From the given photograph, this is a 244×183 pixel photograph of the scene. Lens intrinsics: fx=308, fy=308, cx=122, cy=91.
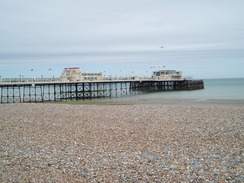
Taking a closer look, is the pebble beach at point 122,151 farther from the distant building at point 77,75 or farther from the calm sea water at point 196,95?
the distant building at point 77,75

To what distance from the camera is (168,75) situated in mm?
68000

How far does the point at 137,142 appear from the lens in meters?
10.6

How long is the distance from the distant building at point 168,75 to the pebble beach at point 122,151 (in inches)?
2078

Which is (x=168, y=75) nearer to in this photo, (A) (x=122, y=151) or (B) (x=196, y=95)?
(B) (x=196, y=95)

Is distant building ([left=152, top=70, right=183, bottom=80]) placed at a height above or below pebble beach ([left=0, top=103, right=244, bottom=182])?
above

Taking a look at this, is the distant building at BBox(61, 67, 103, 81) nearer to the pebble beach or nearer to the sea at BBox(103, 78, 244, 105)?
the sea at BBox(103, 78, 244, 105)

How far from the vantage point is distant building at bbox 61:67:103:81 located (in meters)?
48.3

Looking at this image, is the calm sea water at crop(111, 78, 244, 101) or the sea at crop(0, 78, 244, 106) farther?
the calm sea water at crop(111, 78, 244, 101)

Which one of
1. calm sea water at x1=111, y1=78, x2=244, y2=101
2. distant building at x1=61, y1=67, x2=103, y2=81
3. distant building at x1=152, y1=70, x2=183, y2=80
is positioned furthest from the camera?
distant building at x1=152, y1=70, x2=183, y2=80

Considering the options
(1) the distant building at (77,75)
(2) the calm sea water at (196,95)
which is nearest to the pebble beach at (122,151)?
(2) the calm sea water at (196,95)

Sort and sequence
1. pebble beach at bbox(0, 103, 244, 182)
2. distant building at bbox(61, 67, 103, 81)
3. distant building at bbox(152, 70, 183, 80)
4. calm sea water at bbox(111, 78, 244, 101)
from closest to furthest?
pebble beach at bbox(0, 103, 244, 182) < calm sea water at bbox(111, 78, 244, 101) < distant building at bbox(61, 67, 103, 81) < distant building at bbox(152, 70, 183, 80)

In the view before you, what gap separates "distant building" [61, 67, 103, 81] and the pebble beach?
3366cm

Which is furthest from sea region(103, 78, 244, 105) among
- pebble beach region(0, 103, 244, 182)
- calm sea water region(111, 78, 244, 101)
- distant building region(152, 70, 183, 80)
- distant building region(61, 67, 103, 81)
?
pebble beach region(0, 103, 244, 182)

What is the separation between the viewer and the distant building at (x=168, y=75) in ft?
221
